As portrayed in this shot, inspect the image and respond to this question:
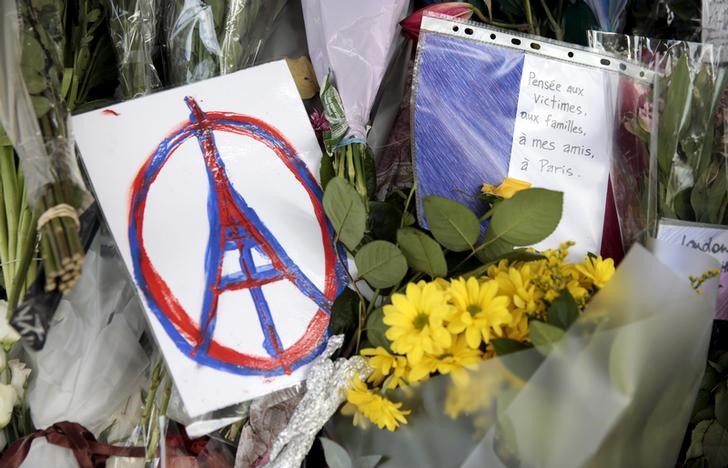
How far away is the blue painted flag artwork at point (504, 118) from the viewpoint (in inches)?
37.3

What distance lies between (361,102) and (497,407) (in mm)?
470

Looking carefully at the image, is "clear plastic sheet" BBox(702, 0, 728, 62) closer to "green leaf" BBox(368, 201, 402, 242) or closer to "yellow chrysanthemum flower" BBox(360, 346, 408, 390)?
"green leaf" BBox(368, 201, 402, 242)

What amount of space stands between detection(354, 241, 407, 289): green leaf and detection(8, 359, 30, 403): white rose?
49 cm

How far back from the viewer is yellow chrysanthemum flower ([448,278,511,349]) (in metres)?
0.69

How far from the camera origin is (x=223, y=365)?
843mm

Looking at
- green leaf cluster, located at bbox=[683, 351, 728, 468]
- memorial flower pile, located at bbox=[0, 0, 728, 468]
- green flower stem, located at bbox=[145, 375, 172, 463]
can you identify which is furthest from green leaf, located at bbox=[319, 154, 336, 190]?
green leaf cluster, located at bbox=[683, 351, 728, 468]

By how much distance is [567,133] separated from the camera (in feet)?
3.14

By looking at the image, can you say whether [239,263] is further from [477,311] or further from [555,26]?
[555,26]

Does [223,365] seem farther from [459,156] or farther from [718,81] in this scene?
[718,81]

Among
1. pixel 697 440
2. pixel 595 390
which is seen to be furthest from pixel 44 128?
pixel 697 440

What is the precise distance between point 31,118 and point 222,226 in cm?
26

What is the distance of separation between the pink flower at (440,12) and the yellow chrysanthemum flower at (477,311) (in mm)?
441

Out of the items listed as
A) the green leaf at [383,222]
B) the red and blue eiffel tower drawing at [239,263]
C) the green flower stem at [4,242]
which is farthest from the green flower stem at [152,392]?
the green leaf at [383,222]

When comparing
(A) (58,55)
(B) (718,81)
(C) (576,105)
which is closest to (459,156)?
(C) (576,105)
